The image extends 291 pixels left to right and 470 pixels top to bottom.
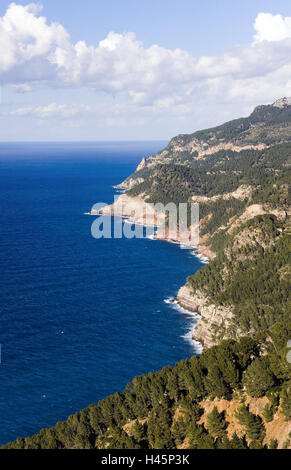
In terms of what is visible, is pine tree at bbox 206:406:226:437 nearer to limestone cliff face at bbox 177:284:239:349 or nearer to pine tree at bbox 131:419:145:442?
pine tree at bbox 131:419:145:442

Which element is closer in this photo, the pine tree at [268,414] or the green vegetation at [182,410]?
the pine tree at [268,414]

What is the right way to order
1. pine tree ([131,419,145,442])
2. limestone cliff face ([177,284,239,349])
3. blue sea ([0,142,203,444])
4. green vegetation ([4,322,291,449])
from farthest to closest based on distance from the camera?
limestone cliff face ([177,284,239,349]) < blue sea ([0,142,203,444]) < pine tree ([131,419,145,442]) < green vegetation ([4,322,291,449])

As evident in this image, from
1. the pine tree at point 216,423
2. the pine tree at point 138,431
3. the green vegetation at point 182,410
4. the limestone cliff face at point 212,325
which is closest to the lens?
the green vegetation at point 182,410

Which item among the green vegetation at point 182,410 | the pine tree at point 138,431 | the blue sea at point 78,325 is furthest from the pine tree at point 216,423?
the blue sea at point 78,325

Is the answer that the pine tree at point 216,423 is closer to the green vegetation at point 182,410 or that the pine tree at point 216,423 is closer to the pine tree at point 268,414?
the green vegetation at point 182,410

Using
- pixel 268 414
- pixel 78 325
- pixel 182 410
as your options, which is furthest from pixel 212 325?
pixel 268 414

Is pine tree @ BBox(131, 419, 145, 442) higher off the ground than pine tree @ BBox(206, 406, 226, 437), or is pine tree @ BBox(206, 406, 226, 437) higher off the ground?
pine tree @ BBox(206, 406, 226, 437)

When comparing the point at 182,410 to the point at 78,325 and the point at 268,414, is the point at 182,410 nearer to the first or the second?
the point at 268,414

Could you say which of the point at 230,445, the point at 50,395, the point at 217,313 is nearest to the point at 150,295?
the point at 217,313

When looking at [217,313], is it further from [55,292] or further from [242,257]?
[55,292]

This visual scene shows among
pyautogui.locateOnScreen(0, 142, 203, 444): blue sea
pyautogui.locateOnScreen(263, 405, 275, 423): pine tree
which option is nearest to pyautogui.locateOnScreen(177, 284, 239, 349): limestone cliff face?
pyautogui.locateOnScreen(0, 142, 203, 444): blue sea
